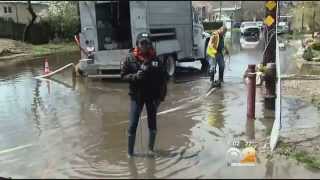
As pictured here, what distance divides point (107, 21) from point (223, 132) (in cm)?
1025

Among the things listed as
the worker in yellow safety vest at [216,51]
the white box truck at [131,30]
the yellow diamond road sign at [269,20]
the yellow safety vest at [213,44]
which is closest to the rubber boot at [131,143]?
the yellow diamond road sign at [269,20]

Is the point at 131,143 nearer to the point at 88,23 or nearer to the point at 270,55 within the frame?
the point at 270,55

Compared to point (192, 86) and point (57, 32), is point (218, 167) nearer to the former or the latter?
point (192, 86)

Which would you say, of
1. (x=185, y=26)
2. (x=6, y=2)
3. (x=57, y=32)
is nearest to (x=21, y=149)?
(x=185, y=26)

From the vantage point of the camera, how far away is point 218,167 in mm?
7188

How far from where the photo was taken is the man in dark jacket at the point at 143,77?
7371 millimetres

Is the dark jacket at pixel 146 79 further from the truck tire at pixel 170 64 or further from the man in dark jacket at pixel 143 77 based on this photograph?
the truck tire at pixel 170 64

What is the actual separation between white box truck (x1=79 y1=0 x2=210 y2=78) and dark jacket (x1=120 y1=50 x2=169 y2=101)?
361 inches

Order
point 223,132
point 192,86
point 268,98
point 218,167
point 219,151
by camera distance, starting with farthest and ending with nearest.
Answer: point 192,86 → point 268,98 → point 223,132 → point 219,151 → point 218,167

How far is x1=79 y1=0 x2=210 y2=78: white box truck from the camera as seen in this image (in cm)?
1716

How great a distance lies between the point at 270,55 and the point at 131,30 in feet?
20.5

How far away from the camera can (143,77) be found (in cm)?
735

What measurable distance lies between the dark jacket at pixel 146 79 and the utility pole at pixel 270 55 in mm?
3847

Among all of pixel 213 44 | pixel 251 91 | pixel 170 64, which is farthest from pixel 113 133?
pixel 170 64
